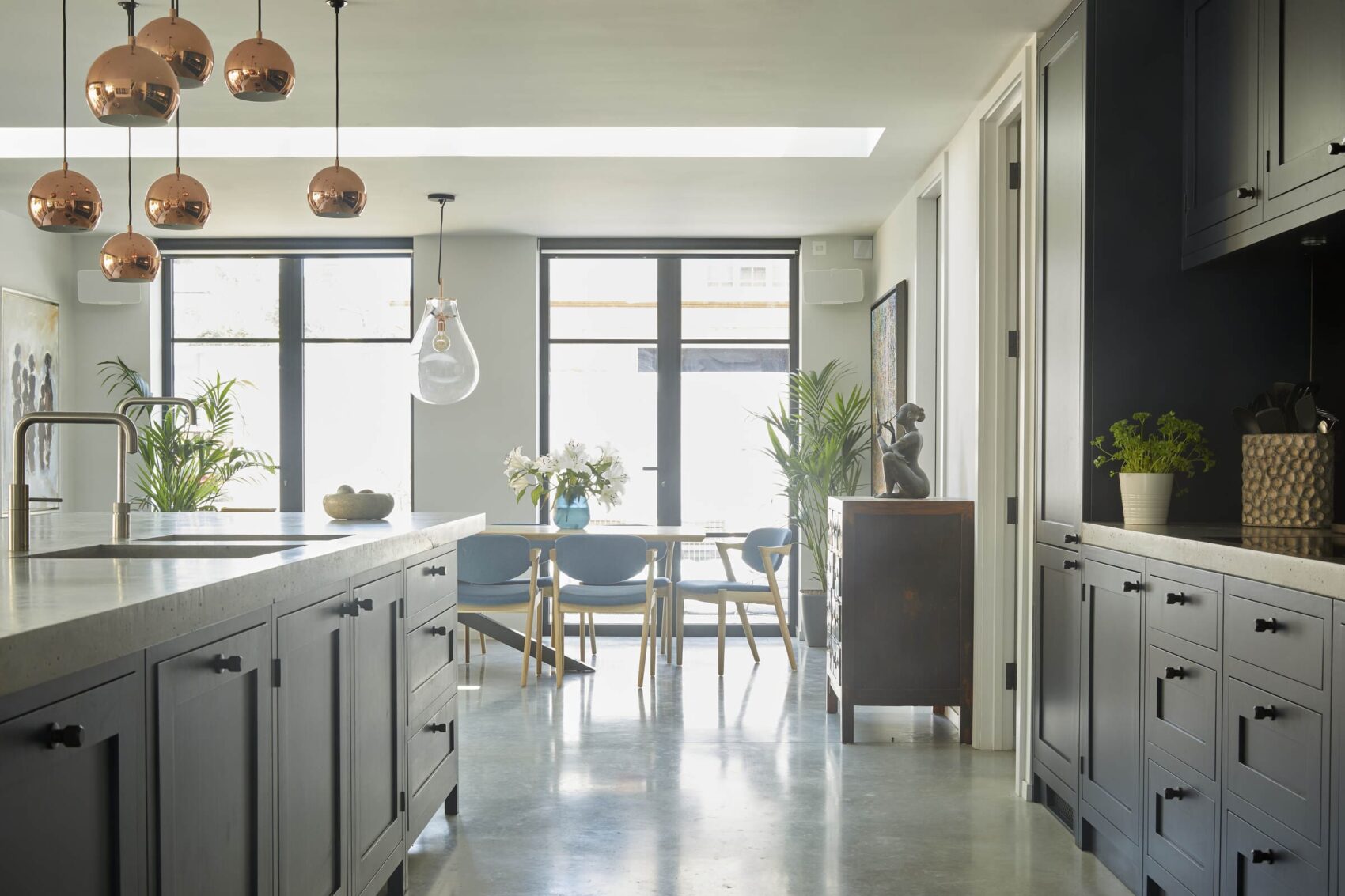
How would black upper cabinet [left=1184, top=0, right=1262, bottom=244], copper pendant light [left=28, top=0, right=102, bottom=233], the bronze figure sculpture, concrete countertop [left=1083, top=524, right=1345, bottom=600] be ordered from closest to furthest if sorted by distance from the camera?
1. concrete countertop [left=1083, top=524, right=1345, bottom=600]
2. black upper cabinet [left=1184, top=0, right=1262, bottom=244]
3. copper pendant light [left=28, top=0, right=102, bottom=233]
4. the bronze figure sculpture

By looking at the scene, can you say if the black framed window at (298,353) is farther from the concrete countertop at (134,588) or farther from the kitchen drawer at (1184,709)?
the kitchen drawer at (1184,709)

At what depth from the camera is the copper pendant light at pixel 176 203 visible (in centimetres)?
329

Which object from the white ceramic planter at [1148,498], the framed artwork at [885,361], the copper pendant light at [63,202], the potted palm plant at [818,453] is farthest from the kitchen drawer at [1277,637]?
the potted palm plant at [818,453]

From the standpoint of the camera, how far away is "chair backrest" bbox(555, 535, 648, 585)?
6191mm

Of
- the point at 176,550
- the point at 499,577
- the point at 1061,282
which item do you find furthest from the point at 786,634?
the point at 176,550

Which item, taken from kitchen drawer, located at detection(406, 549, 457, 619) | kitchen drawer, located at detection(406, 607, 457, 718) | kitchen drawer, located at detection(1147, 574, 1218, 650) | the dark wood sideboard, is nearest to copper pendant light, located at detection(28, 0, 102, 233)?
kitchen drawer, located at detection(406, 549, 457, 619)

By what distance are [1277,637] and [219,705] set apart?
6.60ft

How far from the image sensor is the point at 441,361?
651 cm

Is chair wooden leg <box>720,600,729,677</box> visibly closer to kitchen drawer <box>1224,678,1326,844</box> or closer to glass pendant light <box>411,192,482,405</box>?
glass pendant light <box>411,192,482,405</box>

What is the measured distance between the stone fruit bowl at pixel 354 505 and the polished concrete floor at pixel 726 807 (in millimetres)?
1072

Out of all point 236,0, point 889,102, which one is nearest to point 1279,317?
point 889,102

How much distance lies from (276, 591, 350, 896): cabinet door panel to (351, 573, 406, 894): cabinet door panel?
0.08 metres

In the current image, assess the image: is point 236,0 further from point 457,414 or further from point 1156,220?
point 457,414

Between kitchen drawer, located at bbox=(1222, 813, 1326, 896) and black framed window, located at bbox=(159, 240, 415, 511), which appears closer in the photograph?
kitchen drawer, located at bbox=(1222, 813, 1326, 896)
